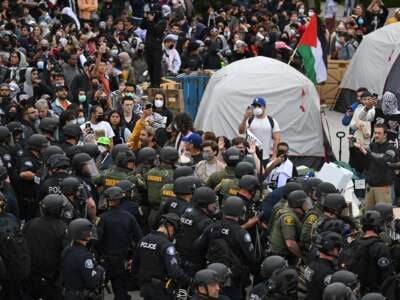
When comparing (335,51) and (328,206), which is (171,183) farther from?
(335,51)

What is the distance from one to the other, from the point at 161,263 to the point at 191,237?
2.79ft

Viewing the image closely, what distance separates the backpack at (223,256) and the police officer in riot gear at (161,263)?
44 centimetres

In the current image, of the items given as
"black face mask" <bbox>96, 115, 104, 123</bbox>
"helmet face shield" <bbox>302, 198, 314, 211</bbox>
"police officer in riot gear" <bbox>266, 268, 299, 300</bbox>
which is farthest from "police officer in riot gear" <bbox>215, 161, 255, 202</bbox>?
"black face mask" <bbox>96, 115, 104, 123</bbox>

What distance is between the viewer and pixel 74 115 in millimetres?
18422

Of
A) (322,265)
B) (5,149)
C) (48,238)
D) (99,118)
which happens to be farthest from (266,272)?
(99,118)

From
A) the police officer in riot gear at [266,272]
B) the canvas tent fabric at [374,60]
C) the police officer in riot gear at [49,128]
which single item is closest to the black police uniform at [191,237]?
the police officer in riot gear at [266,272]

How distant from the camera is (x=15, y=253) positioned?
1295cm

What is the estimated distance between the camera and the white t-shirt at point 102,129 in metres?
18.4

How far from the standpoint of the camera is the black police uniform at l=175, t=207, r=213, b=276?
13.4 meters

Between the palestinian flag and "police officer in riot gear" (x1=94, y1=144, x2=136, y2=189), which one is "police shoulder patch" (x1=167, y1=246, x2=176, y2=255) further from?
the palestinian flag

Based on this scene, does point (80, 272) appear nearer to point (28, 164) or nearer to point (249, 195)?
point (249, 195)

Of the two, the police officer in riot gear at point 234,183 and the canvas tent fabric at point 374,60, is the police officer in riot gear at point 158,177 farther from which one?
the canvas tent fabric at point 374,60

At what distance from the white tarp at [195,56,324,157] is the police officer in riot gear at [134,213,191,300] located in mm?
9392

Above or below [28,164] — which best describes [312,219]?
above
